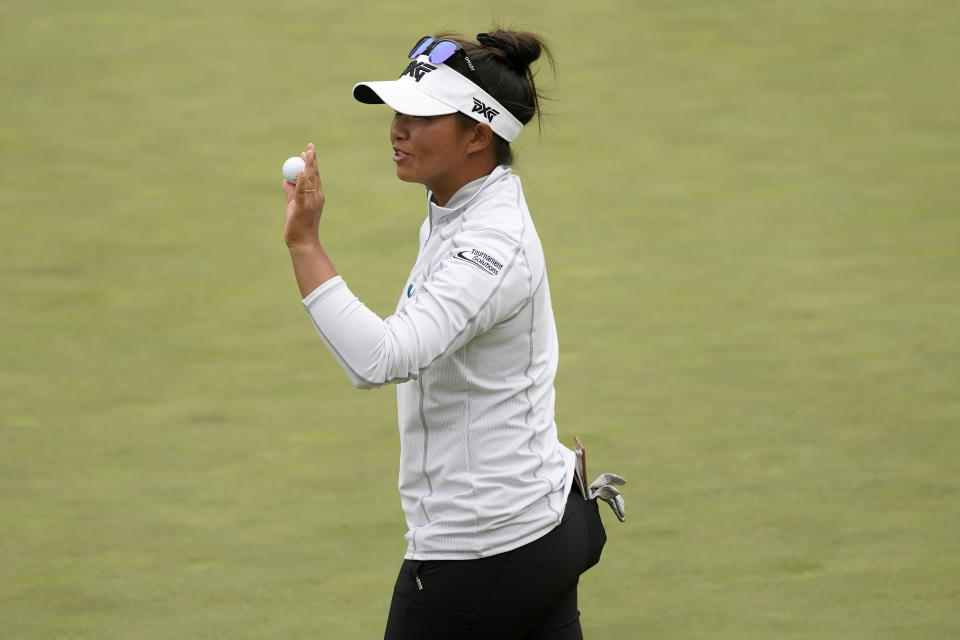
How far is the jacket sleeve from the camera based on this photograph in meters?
2.06

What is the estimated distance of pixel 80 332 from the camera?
6.04 meters

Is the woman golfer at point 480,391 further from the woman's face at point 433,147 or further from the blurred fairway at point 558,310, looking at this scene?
the blurred fairway at point 558,310

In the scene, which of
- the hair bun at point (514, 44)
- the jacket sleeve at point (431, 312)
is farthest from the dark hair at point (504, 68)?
the jacket sleeve at point (431, 312)

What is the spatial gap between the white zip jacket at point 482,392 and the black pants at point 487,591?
25mm

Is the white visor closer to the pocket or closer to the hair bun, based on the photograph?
the hair bun

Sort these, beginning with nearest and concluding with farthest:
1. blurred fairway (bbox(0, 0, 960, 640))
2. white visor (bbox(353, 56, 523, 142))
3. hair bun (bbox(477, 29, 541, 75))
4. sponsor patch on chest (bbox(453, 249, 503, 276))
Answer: sponsor patch on chest (bbox(453, 249, 503, 276)), white visor (bbox(353, 56, 523, 142)), hair bun (bbox(477, 29, 541, 75)), blurred fairway (bbox(0, 0, 960, 640))

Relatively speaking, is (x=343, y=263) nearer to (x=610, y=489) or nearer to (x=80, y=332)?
(x=80, y=332)

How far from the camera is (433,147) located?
2.35m

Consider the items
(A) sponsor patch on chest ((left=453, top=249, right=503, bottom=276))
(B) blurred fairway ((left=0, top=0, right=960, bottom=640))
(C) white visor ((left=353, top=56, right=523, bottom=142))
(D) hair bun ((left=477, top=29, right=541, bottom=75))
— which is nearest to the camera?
(A) sponsor patch on chest ((left=453, top=249, right=503, bottom=276))

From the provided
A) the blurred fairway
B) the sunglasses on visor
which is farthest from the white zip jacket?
the blurred fairway

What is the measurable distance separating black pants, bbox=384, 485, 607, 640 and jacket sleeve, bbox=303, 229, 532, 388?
0.42 meters

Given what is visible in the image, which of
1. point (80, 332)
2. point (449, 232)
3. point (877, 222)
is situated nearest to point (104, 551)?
point (80, 332)

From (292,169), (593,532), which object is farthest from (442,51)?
(593,532)

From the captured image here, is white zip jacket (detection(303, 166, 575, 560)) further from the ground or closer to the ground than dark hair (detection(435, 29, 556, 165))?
closer to the ground
